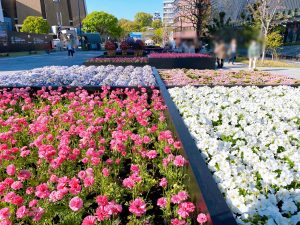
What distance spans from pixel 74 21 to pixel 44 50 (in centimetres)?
6012

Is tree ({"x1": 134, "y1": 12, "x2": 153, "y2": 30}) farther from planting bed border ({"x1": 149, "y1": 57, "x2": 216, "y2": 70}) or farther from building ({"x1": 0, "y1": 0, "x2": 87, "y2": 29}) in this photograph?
planting bed border ({"x1": 149, "y1": 57, "x2": 216, "y2": 70})

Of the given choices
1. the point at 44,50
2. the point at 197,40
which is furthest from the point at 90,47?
the point at 197,40

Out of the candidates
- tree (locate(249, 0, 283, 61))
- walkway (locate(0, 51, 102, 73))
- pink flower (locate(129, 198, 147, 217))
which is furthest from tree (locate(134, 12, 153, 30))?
pink flower (locate(129, 198, 147, 217))

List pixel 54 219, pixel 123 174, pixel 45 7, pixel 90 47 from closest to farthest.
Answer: pixel 54 219 → pixel 123 174 → pixel 90 47 → pixel 45 7

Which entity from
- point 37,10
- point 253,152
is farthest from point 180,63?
point 37,10

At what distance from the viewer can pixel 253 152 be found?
3426 millimetres

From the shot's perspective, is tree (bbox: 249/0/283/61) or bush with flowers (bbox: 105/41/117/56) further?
bush with flowers (bbox: 105/41/117/56)

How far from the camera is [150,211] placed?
9.62 feet

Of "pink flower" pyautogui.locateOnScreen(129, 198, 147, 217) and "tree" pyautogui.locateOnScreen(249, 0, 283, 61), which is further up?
"tree" pyautogui.locateOnScreen(249, 0, 283, 61)

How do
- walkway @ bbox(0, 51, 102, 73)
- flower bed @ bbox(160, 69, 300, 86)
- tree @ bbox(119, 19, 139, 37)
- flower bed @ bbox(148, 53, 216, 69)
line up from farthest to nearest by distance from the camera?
tree @ bbox(119, 19, 139, 37) < walkway @ bbox(0, 51, 102, 73) < flower bed @ bbox(148, 53, 216, 69) < flower bed @ bbox(160, 69, 300, 86)

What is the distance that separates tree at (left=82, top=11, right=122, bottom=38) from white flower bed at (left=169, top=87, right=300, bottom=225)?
84.6 meters

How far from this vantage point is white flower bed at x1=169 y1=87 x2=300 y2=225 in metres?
2.36

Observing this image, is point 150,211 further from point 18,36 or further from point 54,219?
point 18,36

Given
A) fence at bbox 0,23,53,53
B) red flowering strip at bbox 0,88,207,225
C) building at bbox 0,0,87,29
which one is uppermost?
building at bbox 0,0,87,29
